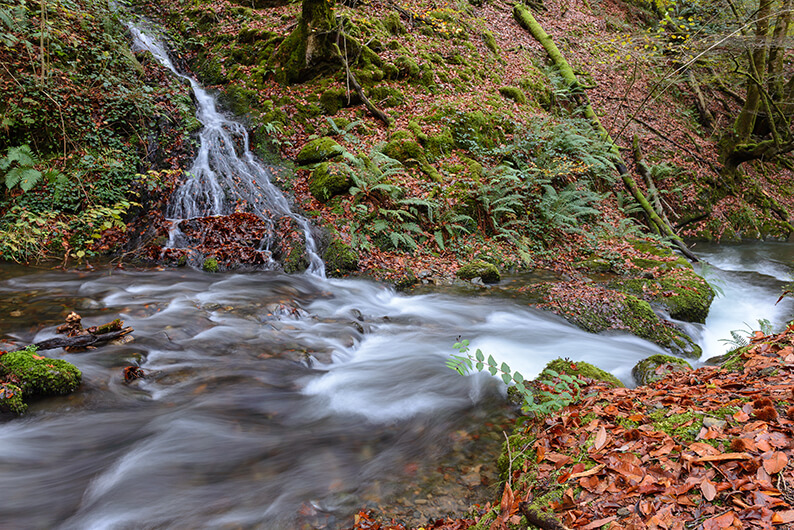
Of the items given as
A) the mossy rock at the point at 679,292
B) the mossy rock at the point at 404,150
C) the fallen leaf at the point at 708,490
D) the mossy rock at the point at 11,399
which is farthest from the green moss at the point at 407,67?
the fallen leaf at the point at 708,490

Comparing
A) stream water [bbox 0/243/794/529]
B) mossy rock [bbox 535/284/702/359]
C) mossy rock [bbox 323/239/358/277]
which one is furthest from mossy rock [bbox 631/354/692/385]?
mossy rock [bbox 323/239/358/277]

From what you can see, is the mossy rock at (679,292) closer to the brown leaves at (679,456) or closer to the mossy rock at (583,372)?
the mossy rock at (583,372)

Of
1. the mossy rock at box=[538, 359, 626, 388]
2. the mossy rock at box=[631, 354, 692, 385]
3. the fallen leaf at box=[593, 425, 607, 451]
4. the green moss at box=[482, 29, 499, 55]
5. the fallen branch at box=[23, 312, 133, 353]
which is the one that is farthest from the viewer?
the green moss at box=[482, 29, 499, 55]

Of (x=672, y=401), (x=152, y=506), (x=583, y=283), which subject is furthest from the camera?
(x=583, y=283)

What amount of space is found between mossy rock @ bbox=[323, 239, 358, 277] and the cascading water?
0.51 feet

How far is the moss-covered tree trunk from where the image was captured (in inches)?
413

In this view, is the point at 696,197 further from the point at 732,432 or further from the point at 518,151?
the point at 732,432

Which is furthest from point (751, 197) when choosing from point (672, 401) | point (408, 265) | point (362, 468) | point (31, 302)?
point (31, 302)

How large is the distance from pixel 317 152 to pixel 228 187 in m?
2.13

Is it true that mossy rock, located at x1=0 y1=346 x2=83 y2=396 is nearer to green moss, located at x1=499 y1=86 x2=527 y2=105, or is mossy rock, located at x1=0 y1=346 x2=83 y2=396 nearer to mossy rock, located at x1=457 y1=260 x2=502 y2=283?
mossy rock, located at x1=457 y1=260 x2=502 y2=283

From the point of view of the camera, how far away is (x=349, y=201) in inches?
336

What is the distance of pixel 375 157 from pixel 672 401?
7.21 m

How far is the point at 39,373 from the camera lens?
12.2ft

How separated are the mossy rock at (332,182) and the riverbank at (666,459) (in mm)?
6707
